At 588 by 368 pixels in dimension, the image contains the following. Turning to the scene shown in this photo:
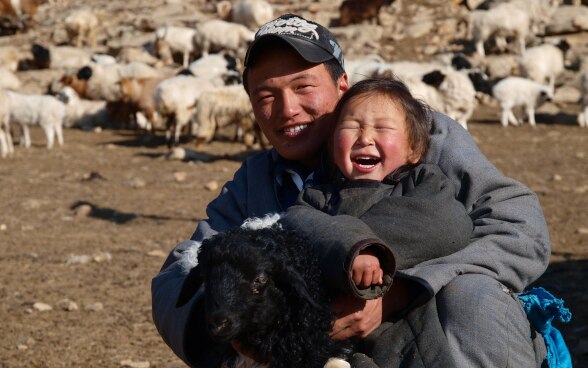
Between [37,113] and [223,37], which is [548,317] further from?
[223,37]

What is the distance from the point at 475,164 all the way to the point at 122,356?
297 cm

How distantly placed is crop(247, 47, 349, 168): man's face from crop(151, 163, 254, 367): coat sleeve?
0.21 m

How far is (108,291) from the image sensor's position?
6844mm

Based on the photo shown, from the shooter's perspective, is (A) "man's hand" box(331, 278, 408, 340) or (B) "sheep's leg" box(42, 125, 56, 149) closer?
(A) "man's hand" box(331, 278, 408, 340)

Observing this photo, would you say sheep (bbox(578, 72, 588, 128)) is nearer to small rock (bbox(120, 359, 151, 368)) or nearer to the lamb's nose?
small rock (bbox(120, 359, 151, 368))

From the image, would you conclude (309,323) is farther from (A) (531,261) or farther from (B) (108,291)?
(B) (108,291)

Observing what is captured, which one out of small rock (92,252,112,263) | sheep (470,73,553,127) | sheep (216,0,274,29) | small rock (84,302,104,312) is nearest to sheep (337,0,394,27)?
sheep (216,0,274,29)

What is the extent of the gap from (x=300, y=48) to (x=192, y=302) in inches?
37.2

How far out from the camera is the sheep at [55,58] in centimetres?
2486

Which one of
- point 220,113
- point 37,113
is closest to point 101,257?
point 220,113

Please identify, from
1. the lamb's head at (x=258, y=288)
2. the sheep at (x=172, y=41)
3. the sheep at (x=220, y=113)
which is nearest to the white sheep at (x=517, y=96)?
the sheep at (x=220, y=113)

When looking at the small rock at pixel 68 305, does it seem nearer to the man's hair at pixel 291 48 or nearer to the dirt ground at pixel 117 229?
the dirt ground at pixel 117 229

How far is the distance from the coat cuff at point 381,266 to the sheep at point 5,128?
12962mm

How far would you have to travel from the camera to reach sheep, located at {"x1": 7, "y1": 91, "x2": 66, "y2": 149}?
52.2 feet
